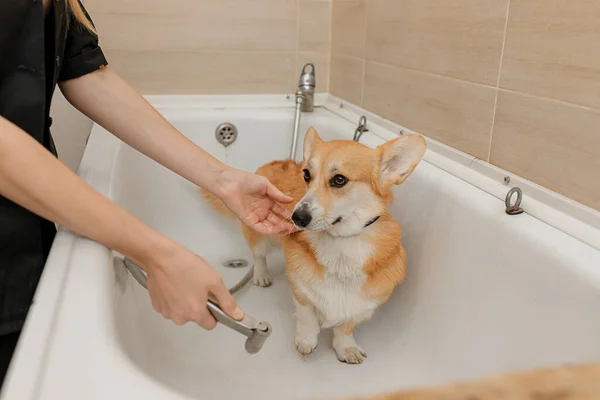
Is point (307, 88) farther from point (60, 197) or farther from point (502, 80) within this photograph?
point (60, 197)

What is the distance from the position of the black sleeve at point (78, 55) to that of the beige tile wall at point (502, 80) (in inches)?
31.3

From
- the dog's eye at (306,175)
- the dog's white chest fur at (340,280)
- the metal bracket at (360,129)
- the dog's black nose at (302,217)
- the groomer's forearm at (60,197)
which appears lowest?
the dog's white chest fur at (340,280)

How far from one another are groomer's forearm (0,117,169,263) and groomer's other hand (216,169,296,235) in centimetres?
36

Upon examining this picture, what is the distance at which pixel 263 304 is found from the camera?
1.42m

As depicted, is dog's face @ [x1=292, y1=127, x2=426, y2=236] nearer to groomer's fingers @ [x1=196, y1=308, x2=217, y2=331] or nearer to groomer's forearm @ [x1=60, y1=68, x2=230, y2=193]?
groomer's forearm @ [x1=60, y1=68, x2=230, y2=193]

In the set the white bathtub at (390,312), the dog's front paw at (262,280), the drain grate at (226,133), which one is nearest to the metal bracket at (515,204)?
the white bathtub at (390,312)

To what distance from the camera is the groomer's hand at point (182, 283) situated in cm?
62

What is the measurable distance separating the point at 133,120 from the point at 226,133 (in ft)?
2.79

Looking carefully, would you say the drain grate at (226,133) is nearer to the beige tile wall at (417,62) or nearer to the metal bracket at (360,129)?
the beige tile wall at (417,62)

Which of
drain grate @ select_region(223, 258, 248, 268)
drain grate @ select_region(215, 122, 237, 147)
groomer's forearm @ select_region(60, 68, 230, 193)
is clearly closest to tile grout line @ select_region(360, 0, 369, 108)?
drain grate @ select_region(215, 122, 237, 147)

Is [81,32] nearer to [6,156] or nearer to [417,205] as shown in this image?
[6,156]

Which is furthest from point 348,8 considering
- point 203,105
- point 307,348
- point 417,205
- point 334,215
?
point 307,348

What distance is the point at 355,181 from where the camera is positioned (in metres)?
1.06

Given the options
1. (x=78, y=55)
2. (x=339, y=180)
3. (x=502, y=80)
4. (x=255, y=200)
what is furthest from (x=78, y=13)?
(x=502, y=80)
